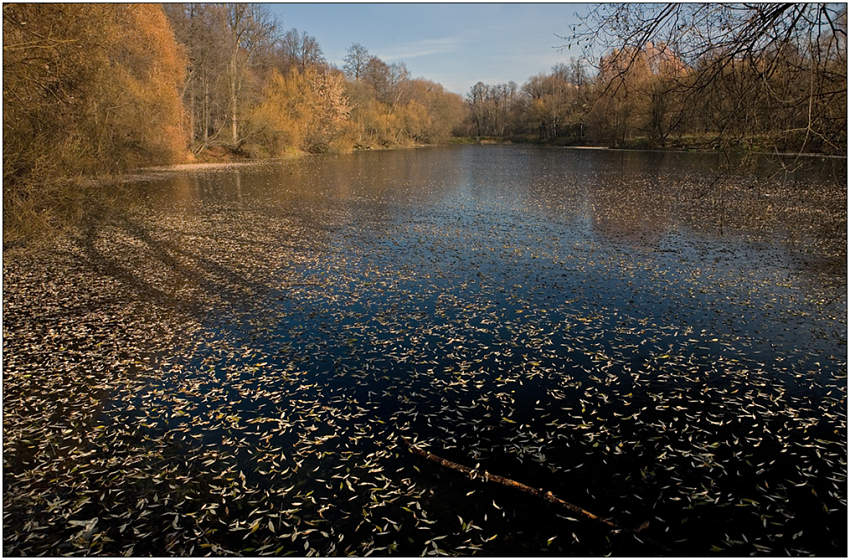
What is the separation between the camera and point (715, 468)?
4.97 metres

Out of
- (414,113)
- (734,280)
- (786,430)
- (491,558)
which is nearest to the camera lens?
(491,558)

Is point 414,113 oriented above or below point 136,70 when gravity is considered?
above

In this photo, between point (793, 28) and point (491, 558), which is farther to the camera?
point (793, 28)

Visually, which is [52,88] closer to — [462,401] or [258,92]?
[462,401]

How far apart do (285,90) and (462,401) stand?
54.8 m

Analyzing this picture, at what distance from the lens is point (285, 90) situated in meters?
53.9

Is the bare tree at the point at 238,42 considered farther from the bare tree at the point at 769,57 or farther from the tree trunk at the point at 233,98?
the bare tree at the point at 769,57

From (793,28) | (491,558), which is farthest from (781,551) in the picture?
(793,28)

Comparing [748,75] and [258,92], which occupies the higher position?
[258,92]

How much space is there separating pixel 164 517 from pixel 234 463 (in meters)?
0.82

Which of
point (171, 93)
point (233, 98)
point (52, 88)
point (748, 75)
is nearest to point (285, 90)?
point (233, 98)

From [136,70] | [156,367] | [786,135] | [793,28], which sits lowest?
[156,367]

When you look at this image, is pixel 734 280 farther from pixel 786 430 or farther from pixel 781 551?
pixel 781 551

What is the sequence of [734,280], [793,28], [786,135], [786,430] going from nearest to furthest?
[786,430] → [793,28] → [786,135] → [734,280]
